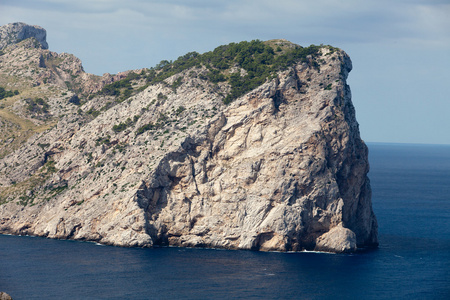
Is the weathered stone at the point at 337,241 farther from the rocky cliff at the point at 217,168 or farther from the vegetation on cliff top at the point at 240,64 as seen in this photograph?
the vegetation on cliff top at the point at 240,64

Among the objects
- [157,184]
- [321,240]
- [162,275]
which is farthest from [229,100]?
[162,275]

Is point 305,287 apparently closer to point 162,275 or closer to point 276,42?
point 162,275

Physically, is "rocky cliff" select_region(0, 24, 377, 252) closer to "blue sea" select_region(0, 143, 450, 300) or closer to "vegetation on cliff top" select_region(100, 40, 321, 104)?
"vegetation on cliff top" select_region(100, 40, 321, 104)

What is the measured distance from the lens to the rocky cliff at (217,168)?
140125mm

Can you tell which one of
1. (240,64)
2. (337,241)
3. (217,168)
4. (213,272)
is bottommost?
(213,272)

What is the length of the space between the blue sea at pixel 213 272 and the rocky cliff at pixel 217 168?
4.95 m

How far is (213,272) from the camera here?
12062 centimetres

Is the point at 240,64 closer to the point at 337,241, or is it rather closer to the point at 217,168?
the point at 217,168

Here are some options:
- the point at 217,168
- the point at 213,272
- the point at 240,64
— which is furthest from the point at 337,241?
the point at 240,64

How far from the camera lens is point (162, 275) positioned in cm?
11862

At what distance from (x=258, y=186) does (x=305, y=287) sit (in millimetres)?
32947

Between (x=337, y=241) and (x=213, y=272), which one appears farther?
(x=337, y=241)

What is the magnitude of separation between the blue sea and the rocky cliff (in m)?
4.95

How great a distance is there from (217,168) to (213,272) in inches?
1263
